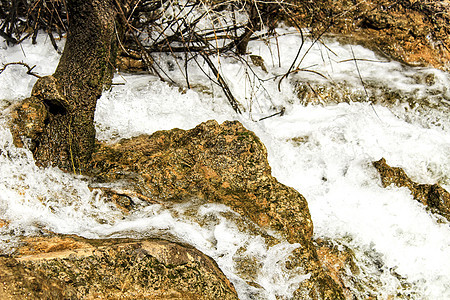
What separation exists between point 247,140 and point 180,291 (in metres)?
1.12

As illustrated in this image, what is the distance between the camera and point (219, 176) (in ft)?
7.76

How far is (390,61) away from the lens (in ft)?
14.9

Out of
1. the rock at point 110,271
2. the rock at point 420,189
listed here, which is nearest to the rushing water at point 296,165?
the rock at point 420,189

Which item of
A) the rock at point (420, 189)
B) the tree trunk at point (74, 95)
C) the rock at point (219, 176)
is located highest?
the tree trunk at point (74, 95)

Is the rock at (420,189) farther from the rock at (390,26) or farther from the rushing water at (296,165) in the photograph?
the rock at (390,26)

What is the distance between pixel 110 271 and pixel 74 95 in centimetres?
125

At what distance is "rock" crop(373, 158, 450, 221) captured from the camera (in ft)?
9.44

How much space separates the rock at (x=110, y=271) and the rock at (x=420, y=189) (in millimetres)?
1822

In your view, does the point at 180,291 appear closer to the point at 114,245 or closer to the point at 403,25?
the point at 114,245

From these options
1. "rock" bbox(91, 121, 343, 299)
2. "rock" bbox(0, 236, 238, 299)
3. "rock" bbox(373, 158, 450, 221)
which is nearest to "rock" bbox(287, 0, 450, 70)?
"rock" bbox(373, 158, 450, 221)

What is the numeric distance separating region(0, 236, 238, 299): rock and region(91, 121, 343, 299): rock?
55 centimetres

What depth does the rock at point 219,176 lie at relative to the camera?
2268mm

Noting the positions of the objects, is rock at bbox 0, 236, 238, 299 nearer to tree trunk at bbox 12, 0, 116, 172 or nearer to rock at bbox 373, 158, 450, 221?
tree trunk at bbox 12, 0, 116, 172

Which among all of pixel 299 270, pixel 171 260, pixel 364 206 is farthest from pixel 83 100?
pixel 364 206
